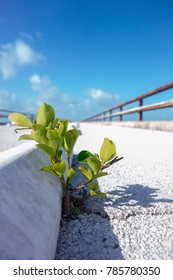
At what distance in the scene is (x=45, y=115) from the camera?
3.28 feet

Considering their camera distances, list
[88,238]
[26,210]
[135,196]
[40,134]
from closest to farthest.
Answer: [26,210], [88,238], [40,134], [135,196]

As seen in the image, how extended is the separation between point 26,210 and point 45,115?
0.45 meters

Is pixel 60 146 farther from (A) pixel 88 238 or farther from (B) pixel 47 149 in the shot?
(A) pixel 88 238

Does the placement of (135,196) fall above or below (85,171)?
below

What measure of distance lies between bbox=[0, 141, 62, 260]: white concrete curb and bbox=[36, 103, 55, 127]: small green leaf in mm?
164

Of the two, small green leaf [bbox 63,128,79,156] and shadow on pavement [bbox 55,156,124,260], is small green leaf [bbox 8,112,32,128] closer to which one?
small green leaf [bbox 63,128,79,156]

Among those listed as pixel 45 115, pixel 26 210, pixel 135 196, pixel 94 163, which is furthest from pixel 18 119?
pixel 135 196

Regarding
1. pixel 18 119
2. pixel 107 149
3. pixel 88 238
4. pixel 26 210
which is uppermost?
pixel 18 119

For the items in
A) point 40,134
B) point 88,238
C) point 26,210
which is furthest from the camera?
point 40,134

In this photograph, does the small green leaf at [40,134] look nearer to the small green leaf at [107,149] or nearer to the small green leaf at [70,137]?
the small green leaf at [70,137]

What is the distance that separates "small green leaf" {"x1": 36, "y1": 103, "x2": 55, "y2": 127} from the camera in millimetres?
994

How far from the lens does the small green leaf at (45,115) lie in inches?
39.1

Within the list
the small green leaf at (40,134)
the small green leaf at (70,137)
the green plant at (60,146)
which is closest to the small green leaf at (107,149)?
the green plant at (60,146)

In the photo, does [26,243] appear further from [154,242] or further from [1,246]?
[154,242]
